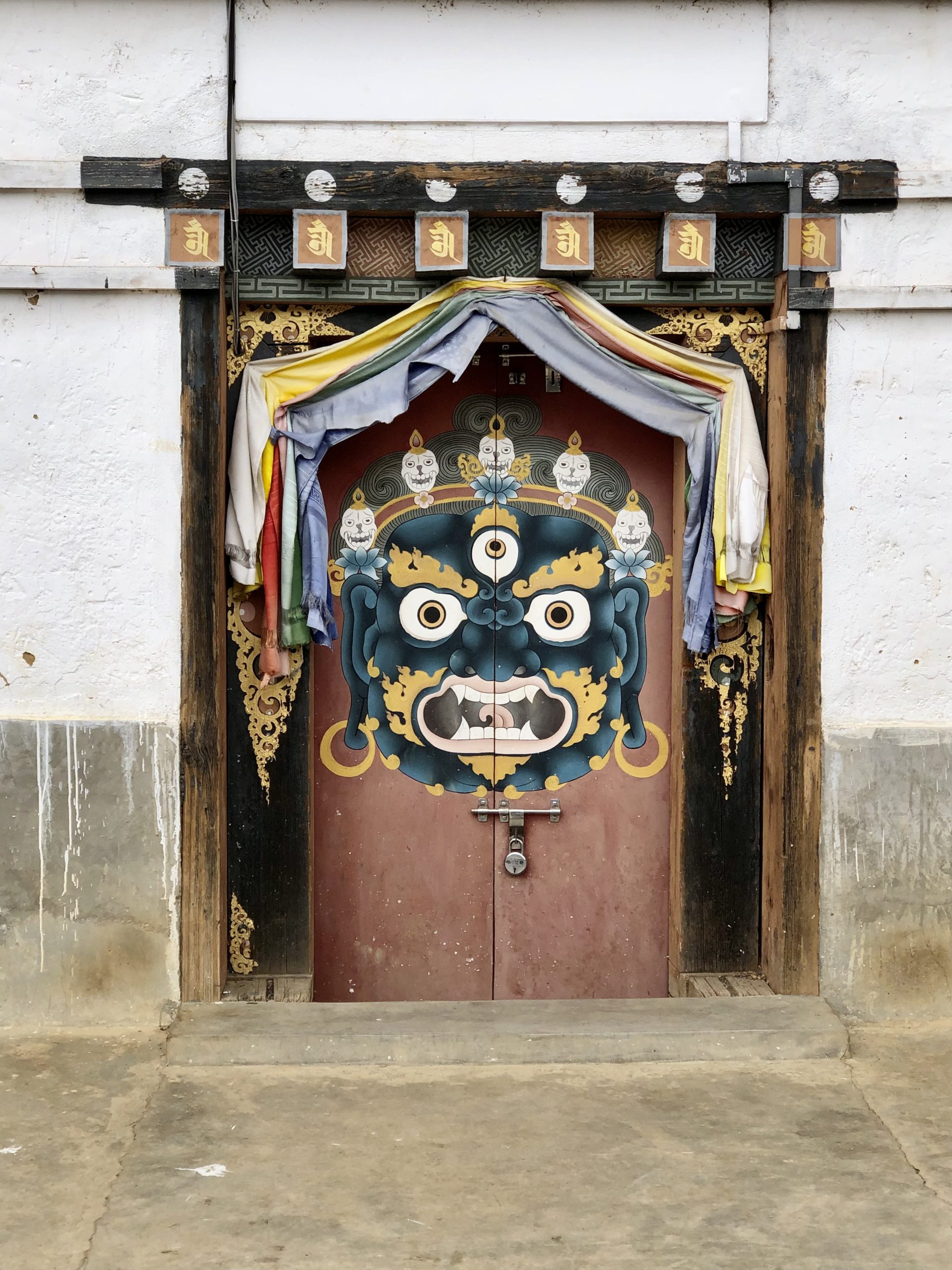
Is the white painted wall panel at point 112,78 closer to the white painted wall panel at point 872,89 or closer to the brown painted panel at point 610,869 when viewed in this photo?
the brown painted panel at point 610,869

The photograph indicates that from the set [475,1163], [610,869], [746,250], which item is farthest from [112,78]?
[475,1163]

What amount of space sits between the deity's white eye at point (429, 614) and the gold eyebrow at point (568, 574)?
265mm

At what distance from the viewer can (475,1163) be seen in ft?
11.7

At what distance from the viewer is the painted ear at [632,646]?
16.8 ft

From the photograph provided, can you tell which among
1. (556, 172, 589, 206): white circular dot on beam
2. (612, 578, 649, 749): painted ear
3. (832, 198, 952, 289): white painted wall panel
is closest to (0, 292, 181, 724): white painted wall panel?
(556, 172, 589, 206): white circular dot on beam

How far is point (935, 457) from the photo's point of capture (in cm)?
467

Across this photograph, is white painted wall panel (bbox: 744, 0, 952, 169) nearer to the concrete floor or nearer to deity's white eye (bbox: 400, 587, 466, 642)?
deity's white eye (bbox: 400, 587, 466, 642)

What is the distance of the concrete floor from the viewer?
3.17 m

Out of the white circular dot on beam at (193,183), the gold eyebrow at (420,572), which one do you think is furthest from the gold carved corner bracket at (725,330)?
the white circular dot on beam at (193,183)

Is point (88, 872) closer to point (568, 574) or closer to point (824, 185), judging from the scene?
point (568, 574)

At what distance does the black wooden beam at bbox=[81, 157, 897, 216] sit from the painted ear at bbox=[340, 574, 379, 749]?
1453mm

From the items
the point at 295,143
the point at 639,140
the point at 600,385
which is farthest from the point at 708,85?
the point at 295,143

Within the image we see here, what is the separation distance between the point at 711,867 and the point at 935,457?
5.81 ft

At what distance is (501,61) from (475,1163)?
369 centimetres
